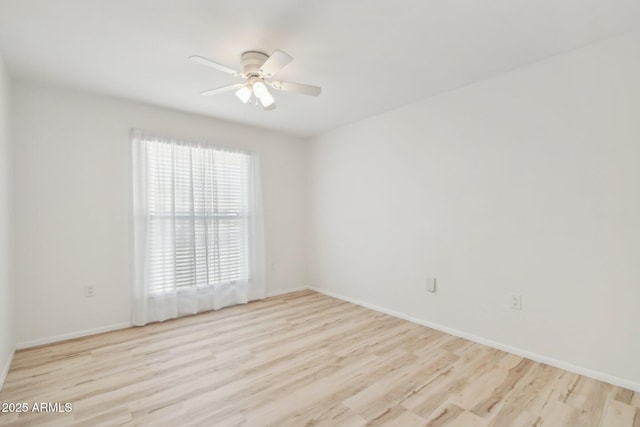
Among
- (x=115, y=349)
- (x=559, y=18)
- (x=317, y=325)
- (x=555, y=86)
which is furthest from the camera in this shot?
(x=317, y=325)

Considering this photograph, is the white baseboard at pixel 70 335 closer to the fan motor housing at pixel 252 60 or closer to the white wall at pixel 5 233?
the white wall at pixel 5 233

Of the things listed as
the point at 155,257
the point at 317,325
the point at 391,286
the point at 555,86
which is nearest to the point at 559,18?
the point at 555,86

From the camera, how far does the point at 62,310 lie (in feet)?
8.91

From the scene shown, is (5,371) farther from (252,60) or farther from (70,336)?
(252,60)

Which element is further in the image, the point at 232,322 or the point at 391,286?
the point at 391,286

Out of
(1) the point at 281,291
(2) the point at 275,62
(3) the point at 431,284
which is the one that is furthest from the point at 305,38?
(1) the point at 281,291

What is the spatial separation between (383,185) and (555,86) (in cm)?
173

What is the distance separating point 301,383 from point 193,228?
2161mm

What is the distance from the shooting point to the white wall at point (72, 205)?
2580 millimetres

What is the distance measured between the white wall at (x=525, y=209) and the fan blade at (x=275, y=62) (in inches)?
68.6

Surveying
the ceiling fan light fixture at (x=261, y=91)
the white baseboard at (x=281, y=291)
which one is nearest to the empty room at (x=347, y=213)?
the ceiling fan light fixture at (x=261, y=91)

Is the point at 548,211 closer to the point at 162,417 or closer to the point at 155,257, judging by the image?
the point at 162,417

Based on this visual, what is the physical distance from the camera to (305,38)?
1.99 metres

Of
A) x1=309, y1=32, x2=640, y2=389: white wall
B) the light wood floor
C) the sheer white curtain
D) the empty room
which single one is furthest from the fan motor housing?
the light wood floor
